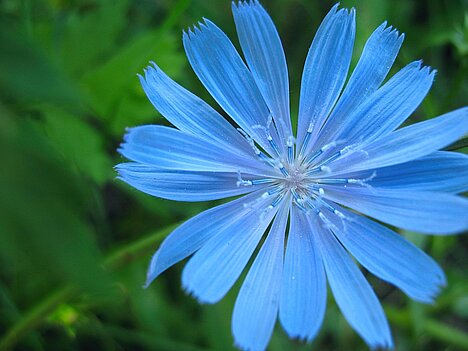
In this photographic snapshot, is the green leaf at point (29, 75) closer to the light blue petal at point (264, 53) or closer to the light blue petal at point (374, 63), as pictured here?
the light blue petal at point (264, 53)

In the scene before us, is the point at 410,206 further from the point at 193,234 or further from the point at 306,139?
the point at 193,234

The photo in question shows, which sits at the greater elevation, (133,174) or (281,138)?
(281,138)

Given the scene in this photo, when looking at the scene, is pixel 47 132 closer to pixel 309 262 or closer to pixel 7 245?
pixel 309 262

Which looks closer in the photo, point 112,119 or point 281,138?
point 281,138

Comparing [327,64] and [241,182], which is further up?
[327,64]

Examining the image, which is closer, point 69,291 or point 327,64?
point 327,64

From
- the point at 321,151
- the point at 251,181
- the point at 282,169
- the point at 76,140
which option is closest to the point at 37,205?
the point at 251,181

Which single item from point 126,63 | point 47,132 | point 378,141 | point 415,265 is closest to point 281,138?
point 378,141

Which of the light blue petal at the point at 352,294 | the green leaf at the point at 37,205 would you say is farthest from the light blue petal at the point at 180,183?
the green leaf at the point at 37,205
